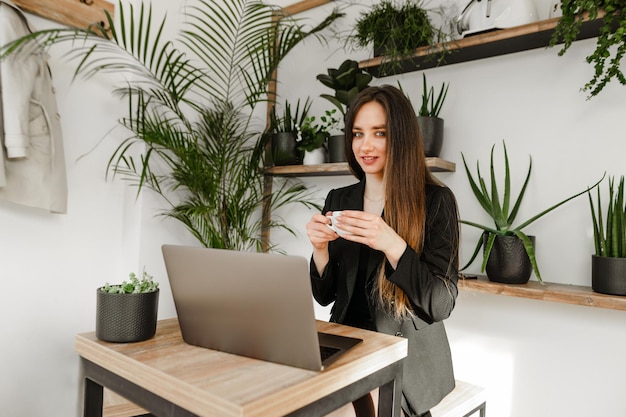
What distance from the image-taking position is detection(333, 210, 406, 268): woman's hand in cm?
108

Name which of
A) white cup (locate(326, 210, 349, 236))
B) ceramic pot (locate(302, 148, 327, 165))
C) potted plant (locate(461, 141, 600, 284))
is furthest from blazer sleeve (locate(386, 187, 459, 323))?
A: ceramic pot (locate(302, 148, 327, 165))

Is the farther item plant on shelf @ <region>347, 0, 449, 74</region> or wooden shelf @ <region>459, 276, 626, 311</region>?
plant on shelf @ <region>347, 0, 449, 74</region>

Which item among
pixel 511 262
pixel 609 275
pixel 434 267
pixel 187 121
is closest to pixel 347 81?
pixel 187 121

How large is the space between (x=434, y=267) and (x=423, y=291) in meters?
0.16

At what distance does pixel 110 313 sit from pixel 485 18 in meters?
1.86

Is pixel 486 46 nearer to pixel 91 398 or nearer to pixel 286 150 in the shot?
pixel 286 150

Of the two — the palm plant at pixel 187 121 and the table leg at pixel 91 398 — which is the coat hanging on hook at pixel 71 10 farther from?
the table leg at pixel 91 398

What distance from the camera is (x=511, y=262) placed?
5.94ft

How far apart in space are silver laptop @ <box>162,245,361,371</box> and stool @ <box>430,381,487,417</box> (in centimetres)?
63

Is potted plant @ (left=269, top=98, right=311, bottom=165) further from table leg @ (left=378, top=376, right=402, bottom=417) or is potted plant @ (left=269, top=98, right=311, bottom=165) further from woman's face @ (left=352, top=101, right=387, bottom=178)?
table leg @ (left=378, top=376, right=402, bottom=417)

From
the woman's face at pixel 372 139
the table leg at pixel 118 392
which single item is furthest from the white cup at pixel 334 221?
the table leg at pixel 118 392

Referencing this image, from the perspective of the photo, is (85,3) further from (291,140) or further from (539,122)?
(539,122)

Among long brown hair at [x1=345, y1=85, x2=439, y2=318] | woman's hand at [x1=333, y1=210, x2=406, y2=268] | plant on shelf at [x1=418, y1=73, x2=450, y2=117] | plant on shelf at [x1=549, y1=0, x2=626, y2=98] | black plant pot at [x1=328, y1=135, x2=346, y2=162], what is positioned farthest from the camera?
black plant pot at [x1=328, y1=135, x2=346, y2=162]

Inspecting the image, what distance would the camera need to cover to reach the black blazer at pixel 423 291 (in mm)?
1147
